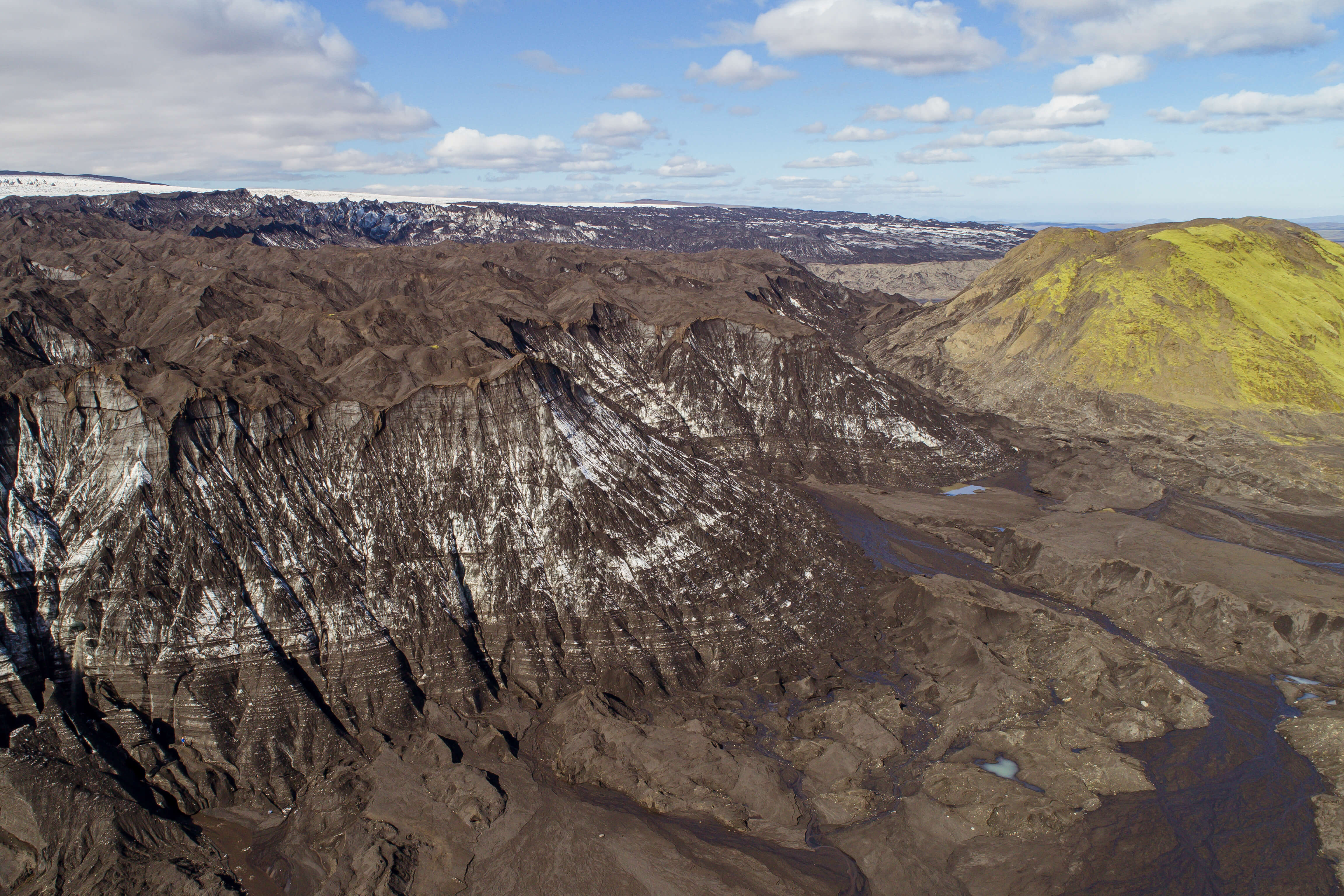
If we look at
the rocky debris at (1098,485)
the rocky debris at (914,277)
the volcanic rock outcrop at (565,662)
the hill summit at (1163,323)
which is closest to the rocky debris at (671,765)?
the volcanic rock outcrop at (565,662)

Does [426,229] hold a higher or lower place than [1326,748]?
higher

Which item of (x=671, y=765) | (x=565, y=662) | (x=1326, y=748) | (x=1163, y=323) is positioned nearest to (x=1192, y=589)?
(x=1326, y=748)

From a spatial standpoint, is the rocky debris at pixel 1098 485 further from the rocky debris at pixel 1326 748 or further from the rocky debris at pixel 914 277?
the rocky debris at pixel 914 277

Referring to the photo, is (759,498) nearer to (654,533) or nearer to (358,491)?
(654,533)

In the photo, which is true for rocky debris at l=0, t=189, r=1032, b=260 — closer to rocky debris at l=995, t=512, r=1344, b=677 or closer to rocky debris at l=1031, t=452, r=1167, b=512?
rocky debris at l=1031, t=452, r=1167, b=512

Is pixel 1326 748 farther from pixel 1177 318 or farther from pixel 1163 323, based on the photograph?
pixel 1177 318

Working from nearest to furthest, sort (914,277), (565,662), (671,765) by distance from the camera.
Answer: (671,765) → (565,662) → (914,277)

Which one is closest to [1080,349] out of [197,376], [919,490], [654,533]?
[919,490]
